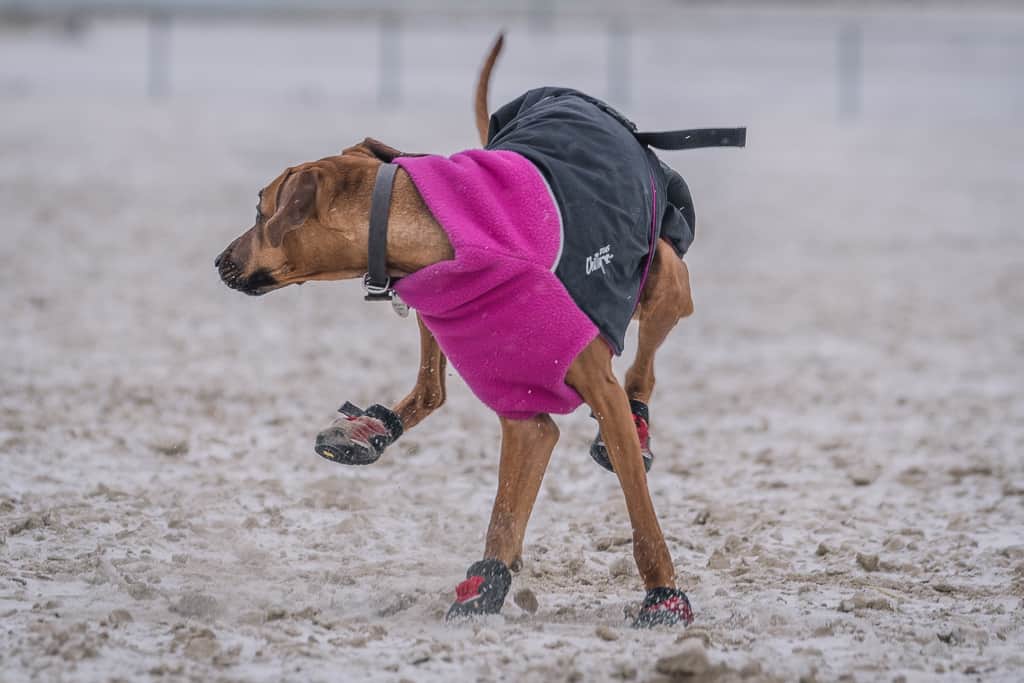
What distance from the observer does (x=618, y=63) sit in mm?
16797

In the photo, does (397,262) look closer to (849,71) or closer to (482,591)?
(482,591)

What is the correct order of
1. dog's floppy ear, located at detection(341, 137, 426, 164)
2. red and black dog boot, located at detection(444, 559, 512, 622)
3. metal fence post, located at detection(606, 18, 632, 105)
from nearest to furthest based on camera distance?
red and black dog boot, located at detection(444, 559, 512, 622), dog's floppy ear, located at detection(341, 137, 426, 164), metal fence post, located at detection(606, 18, 632, 105)

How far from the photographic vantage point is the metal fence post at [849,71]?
678 inches

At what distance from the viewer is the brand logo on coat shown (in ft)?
12.1

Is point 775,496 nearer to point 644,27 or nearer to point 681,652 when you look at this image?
point 681,652

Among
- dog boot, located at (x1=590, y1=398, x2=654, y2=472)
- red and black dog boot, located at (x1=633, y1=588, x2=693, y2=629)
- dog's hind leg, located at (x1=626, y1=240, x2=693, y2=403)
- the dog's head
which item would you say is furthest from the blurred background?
red and black dog boot, located at (x1=633, y1=588, x2=693, y2=629)

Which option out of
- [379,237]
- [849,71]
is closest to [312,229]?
[379,237]

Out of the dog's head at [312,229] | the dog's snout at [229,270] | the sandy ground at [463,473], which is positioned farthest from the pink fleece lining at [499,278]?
the sandy ground at [463,473]

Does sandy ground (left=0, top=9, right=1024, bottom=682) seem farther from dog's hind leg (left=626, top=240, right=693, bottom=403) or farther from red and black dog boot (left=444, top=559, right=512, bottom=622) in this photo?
dog's hind leg (left=626, top=240, right=693, bottom=403)

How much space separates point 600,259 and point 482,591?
951mm

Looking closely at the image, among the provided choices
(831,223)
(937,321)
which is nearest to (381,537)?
(937,321)

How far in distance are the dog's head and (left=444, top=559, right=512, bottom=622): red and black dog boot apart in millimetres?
884

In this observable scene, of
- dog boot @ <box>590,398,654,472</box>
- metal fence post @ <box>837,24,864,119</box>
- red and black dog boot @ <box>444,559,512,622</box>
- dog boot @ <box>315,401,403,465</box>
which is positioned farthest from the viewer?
metal fence post @ <box>837,24,864,119</box>

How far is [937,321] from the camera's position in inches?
364
